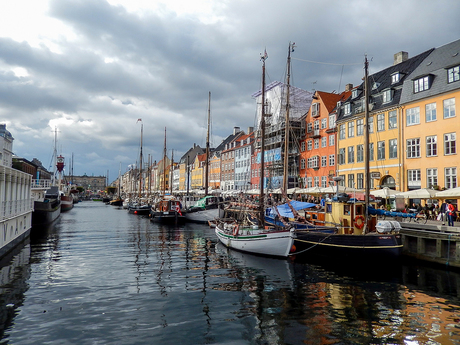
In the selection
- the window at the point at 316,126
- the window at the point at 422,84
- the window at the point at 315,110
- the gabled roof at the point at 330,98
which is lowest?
the window at the point at 316,126

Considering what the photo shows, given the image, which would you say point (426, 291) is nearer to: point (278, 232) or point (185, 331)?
point (278, 232)

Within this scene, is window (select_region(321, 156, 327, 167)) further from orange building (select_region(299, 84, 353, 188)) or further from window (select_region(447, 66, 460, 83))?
window (select_region(447, 66, 460, 83))

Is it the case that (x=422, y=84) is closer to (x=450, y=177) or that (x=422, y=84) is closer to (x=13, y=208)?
(x=450, y=177)

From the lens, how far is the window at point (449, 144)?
32.3 m

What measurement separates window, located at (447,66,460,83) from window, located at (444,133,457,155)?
5.33 meters

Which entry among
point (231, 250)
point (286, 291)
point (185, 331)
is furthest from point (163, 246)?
point (185, 331)

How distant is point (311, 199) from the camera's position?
153 ft

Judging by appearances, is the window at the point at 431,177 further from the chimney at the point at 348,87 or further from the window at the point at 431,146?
the chimney at the point at 348,87

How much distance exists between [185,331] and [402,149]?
34579 mm

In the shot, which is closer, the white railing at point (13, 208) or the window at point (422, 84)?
the white railing at point (13, 208)

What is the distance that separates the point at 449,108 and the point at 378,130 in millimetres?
8943

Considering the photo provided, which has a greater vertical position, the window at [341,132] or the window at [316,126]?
the window at [316,126]

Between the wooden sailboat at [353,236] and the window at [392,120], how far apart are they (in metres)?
18.2

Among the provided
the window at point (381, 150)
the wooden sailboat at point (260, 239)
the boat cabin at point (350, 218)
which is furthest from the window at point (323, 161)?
the boat cabin at point (350, 218)
